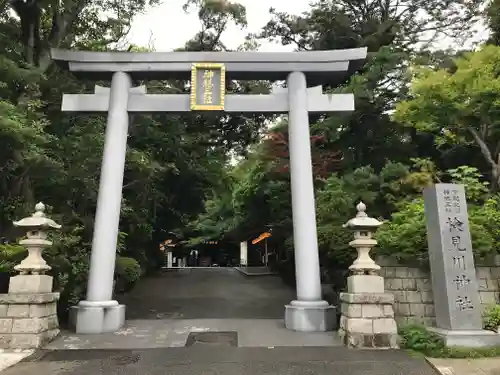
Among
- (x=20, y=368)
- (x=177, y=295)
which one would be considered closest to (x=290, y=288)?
(x=177, y=295)

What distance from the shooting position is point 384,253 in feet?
28.6

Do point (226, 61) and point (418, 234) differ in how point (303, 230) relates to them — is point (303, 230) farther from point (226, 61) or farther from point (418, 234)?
point (226, 61)

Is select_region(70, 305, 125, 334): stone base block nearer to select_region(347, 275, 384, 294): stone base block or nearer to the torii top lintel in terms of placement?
select_region(347, 275, 384, 294): stone base block

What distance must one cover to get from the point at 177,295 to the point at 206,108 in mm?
7047

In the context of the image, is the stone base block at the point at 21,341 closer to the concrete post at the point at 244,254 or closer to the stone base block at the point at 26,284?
the stone base block at the point at 26,284

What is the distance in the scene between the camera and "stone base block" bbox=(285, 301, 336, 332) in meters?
8.05

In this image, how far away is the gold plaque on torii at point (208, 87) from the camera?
30.4 ft

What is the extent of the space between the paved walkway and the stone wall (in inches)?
64.6

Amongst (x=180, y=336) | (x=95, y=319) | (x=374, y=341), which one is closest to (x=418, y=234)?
(x=374, y=341)

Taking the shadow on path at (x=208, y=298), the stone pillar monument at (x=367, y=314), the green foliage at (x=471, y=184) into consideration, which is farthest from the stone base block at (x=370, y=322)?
the green foliage at (x=471, y=184)

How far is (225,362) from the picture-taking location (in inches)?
229

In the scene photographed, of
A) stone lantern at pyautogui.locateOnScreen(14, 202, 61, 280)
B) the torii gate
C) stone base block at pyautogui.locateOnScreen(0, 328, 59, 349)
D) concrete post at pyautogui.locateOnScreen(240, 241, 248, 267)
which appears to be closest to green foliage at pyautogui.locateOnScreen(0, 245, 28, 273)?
stone lantern at pyautogui.locateOnScreen(14, 202, 61, 280)

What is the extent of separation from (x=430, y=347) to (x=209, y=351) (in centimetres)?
356

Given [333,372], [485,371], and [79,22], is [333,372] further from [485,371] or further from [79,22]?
[79,22]
